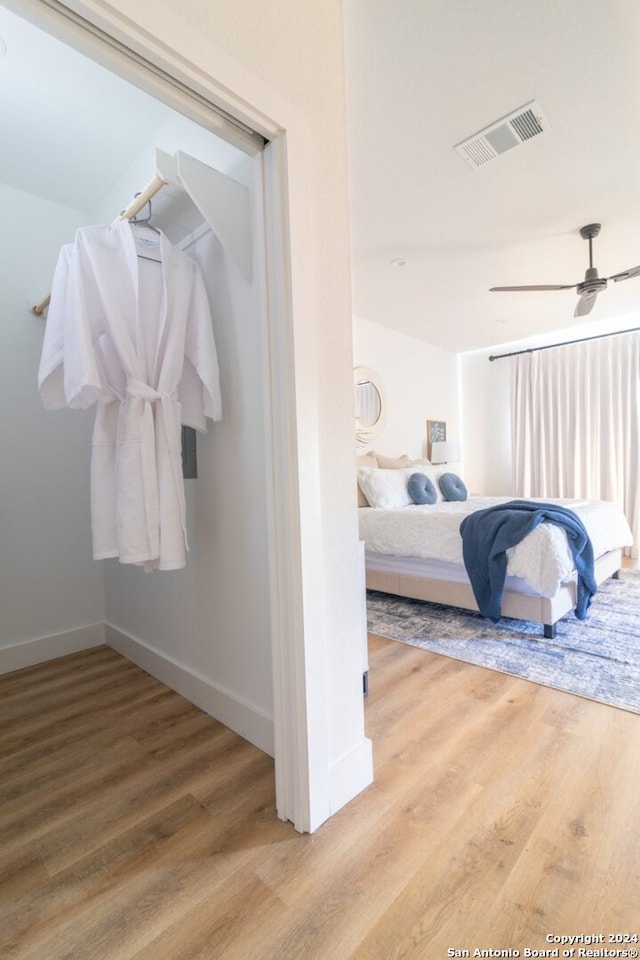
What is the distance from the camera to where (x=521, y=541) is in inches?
96.8

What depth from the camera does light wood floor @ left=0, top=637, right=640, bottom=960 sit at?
94 cm

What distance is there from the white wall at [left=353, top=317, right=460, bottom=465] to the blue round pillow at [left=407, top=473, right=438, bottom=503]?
26.9 inches

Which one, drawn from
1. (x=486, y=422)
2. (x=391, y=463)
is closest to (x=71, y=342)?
(x=391, y=463)

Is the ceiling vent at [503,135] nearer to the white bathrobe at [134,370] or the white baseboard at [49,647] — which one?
the white bathrobe at [134,370]

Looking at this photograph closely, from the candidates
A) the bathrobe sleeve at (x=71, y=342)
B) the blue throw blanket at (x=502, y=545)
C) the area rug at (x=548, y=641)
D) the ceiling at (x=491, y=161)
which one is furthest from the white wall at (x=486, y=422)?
the bathrobe sleeve at (x=71, y=342)

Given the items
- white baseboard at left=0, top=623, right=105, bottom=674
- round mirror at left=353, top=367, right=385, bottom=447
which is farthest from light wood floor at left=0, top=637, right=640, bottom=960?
round mirror at left=353, top=367, right=385, bottom=447

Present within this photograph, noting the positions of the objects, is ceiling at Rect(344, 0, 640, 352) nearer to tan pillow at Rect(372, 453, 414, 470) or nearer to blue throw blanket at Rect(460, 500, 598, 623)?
tan pillow at Rect(372, 453, 414, 470)

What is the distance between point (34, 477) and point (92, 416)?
47cm

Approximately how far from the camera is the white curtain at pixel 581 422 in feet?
15.1

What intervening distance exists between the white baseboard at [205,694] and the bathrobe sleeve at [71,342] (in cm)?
122

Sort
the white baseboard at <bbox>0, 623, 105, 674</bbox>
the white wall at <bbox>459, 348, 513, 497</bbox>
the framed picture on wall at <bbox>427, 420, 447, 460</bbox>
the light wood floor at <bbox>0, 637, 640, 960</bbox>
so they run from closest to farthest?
the light wood floor at <bbox>0, 637, 640, 960</bbox>
the white baseboard at <bbox>0, 623, 105, 674</bbox>
the framed picture on wall at <bbox>427, 420, 447, 460</bbox>
the white wall at <bbox>459, 348, 513, 497</bbox>

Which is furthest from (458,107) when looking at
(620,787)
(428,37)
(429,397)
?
(429,397)

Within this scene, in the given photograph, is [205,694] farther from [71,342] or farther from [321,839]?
[71,342]

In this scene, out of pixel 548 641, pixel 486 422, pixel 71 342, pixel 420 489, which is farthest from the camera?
pixel 486 422
